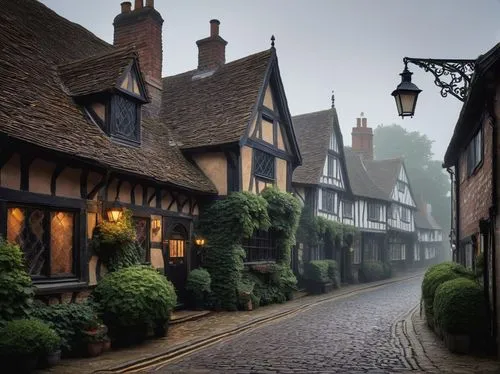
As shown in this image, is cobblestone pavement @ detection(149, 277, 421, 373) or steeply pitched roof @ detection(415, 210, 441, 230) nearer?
cobblestone pavement @ detection(149, 277, 421, 373)

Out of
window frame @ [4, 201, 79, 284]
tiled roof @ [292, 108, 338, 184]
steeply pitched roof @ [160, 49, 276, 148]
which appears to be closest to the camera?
window frame @ [4, 201, 79, 284]

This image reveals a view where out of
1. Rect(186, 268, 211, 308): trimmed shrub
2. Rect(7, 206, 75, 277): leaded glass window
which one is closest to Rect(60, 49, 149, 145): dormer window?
Rect(7, 206, 75, 277): leaded glass window

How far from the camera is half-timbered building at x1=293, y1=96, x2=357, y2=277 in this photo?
84.7ft

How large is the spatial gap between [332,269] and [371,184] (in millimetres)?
12201

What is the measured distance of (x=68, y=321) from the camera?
9523 millimetres

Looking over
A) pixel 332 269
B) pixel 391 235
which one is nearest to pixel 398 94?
pixel 332 269

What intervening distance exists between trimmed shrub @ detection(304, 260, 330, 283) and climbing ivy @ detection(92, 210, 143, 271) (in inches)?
514

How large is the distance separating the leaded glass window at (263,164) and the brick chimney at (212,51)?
15.7 feet

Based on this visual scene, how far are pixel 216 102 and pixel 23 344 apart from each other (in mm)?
12840

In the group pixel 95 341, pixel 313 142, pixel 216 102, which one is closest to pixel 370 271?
pixel 313 142

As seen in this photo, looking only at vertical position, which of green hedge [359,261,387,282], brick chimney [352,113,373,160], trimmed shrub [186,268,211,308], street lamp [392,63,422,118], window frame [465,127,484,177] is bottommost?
green hedge [359,261,387,282]

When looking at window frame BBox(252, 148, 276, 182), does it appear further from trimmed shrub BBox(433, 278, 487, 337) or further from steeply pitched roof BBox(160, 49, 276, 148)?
trimmed shrub BBox(433, 278, 487, 337)

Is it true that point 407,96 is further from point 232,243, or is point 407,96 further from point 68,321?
point 232,243

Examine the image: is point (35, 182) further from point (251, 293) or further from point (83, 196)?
point (251, 293)
